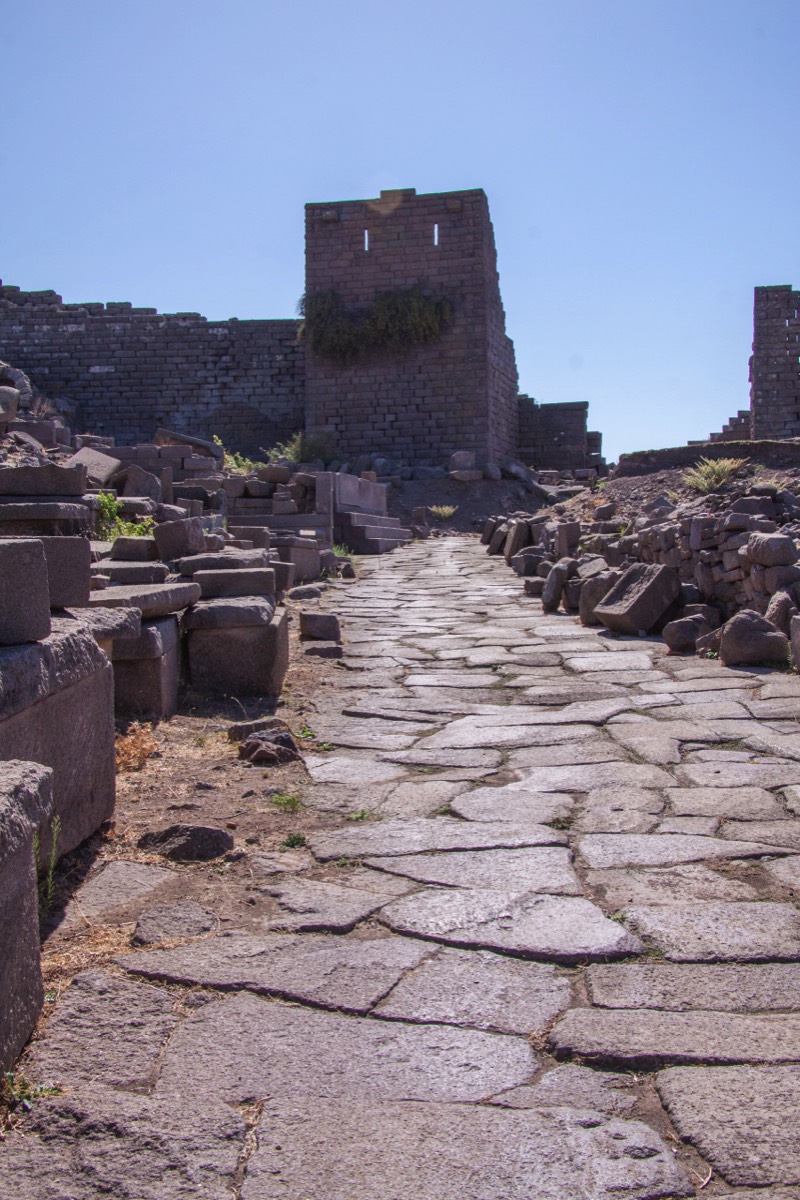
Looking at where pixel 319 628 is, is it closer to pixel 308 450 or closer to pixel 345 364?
pixel 308 450

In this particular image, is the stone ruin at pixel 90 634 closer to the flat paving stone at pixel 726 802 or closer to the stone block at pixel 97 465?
the stone block at pixel 97 465

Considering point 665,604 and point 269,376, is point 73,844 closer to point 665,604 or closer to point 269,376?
point 665,604

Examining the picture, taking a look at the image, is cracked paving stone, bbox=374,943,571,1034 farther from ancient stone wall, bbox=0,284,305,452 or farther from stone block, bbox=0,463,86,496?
ancient stone wall, bbox=0,284,305,452

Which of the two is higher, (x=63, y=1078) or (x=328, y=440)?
(x=328, y=440)

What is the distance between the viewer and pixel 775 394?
73.5ft

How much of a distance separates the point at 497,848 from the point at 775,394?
21.1m

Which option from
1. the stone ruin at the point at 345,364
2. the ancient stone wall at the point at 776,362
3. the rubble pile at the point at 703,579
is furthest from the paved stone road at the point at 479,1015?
the ancient stone wall at the point at 776,362

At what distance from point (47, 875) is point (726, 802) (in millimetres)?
2260

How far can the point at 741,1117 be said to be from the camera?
188cm

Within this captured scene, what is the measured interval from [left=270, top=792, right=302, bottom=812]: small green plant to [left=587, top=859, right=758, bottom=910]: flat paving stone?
1155mm

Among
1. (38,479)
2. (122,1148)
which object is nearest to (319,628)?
(38,479)

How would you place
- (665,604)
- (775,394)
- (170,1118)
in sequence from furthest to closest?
(775,394) → (665,604) → (170,1118)

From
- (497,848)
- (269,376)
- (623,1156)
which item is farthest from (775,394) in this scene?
(623,1156)

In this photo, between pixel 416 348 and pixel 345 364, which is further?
pixel 345 364
